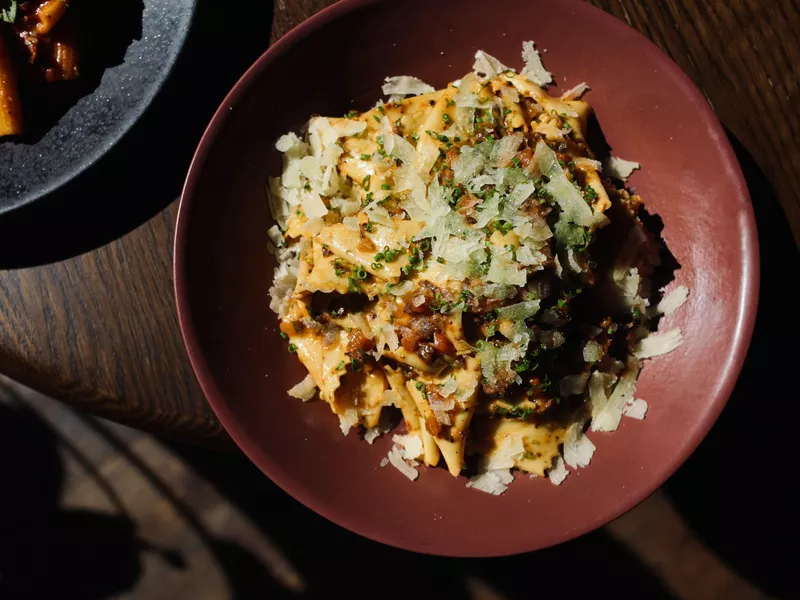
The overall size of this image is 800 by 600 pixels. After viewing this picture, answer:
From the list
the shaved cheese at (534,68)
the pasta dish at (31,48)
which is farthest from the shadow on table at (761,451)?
the pasta dish at (31,48)

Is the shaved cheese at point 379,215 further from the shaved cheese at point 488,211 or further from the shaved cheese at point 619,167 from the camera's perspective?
the shaved cheese at point 619,167

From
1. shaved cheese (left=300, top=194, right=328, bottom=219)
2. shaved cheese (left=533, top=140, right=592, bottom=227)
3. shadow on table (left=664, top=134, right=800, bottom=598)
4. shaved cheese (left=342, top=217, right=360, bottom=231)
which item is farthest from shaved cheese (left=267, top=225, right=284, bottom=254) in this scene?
shadow on table (left=664, top=134, right=800, bottom=598)

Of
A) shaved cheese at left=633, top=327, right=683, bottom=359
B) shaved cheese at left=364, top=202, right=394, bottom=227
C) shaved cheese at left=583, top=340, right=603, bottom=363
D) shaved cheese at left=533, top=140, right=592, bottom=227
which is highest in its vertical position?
shaved cheese at left=533, top=140, right=592, bottom=227

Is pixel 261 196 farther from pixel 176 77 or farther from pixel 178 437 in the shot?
pixel 178 437

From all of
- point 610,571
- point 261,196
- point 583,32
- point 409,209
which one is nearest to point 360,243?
point 409,209

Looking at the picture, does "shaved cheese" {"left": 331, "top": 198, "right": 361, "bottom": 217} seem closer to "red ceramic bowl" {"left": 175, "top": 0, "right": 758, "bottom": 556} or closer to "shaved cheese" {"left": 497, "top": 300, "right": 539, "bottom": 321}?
"red ceramic bowl" {"left": 175, "top": 0, "right": 758, "bottom": 556}

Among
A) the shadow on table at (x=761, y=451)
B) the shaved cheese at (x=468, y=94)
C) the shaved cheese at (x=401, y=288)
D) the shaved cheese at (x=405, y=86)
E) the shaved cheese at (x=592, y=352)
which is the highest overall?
the shaved cheese at (x=468, y=94)

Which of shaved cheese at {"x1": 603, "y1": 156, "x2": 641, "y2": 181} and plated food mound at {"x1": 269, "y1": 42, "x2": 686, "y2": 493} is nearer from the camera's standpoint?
plated food mound at {"x1": 269, "y1": 42, "x2": 686, "y2": 493}
